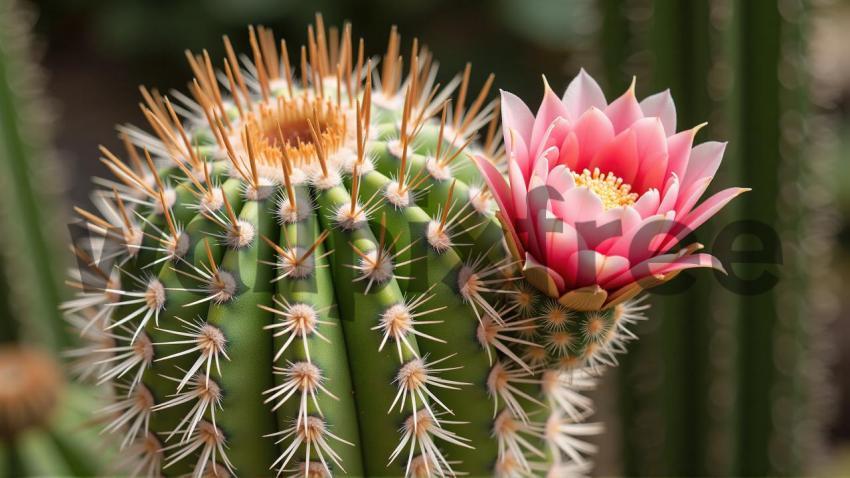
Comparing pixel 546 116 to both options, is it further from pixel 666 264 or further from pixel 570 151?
pixel 666 264

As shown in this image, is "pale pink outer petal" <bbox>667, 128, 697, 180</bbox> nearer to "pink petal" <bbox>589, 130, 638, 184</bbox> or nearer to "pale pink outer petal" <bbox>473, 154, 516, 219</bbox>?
"pink petal" <bbox>589, 130, 638, 184</bbox>

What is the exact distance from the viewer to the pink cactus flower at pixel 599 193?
105cm

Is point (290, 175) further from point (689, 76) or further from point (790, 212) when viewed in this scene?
point (790, 212)

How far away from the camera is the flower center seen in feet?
3.69

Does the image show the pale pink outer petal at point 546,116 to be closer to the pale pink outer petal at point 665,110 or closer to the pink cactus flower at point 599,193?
the pink cactus flower at point 599,193

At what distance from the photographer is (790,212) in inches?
75.7

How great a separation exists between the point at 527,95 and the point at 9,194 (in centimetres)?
224

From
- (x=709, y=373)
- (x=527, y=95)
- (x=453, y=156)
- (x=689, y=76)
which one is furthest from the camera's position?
(x=527, y=95)

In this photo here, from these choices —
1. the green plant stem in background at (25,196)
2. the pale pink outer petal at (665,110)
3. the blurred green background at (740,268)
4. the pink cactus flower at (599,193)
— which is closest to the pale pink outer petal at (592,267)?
the pink cactus flower at (599,193)

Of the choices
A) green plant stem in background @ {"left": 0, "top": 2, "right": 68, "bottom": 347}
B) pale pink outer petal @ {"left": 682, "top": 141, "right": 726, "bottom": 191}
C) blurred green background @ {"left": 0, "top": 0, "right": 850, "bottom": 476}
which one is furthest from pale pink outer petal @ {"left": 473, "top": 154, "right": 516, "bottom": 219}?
green plant stem in background @ {"left": 0, "top": 2, "right": 68, "bottom": 347}

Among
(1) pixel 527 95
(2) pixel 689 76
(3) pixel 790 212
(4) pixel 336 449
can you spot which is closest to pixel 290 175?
(4) pixel 336 449

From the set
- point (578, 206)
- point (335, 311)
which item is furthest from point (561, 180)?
point (335, 311)

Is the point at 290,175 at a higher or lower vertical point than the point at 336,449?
higher

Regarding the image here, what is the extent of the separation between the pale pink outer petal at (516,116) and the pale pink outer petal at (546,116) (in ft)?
0.04
